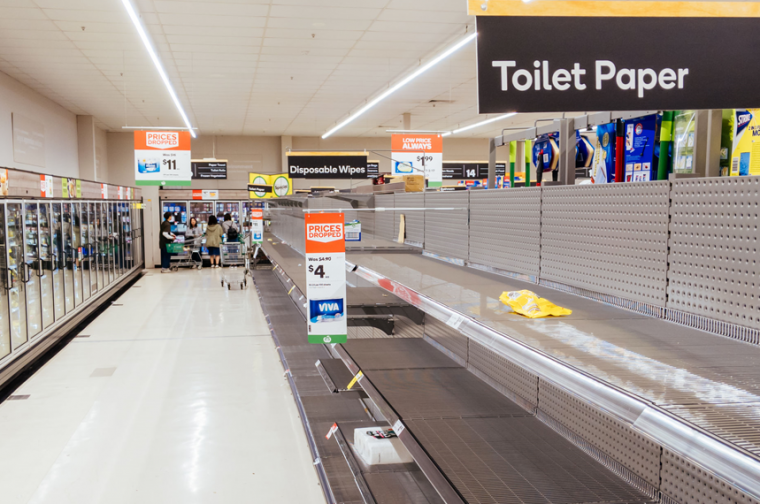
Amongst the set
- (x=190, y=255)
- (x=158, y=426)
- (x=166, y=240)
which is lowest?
(x=158, y=426)

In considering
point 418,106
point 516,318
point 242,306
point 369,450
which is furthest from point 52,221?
point 418,106

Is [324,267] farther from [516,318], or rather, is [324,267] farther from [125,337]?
[125,337]

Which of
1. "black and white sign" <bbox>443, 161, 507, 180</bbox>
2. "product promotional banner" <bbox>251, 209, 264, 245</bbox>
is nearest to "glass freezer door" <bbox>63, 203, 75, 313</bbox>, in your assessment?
"product promotional banner" <bbox>251, 209, 264, 245</bbox>

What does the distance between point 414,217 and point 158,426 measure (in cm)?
269

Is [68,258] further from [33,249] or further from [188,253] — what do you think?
[188,253]

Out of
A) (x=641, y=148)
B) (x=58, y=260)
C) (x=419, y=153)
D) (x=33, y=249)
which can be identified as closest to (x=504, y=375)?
(x=641, y=148)

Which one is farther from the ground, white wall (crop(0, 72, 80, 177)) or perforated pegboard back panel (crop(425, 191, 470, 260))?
white wall (crop(0, 72, 80, 177))

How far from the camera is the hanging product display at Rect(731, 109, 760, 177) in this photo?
1605 mm

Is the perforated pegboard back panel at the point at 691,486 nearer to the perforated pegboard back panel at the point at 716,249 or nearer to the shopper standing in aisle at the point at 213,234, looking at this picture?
the perforated pegboard back panel at the point at 716,249

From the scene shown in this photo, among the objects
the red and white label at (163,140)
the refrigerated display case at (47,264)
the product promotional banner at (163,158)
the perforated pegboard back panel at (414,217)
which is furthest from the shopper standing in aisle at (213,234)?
the perforated pegboard back panel at (414,217)

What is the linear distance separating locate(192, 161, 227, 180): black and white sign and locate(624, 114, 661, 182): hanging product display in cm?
1529

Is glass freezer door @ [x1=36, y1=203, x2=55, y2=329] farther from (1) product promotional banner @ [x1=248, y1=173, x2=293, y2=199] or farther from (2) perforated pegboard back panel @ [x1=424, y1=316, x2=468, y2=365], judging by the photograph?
(1) product promotional banner @ [x1=248, y1=173, x2=293, y2=199]

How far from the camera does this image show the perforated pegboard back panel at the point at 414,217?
424cm

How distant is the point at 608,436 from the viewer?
1.94 meters
